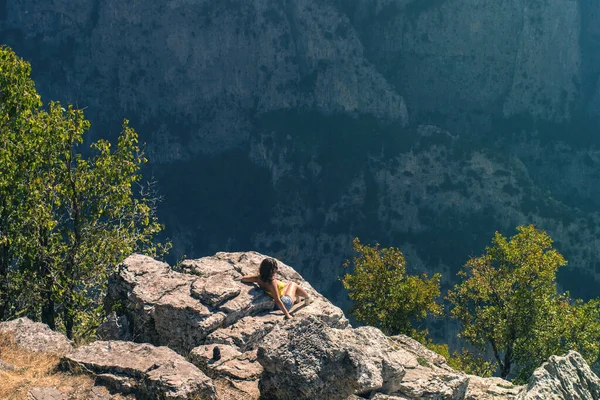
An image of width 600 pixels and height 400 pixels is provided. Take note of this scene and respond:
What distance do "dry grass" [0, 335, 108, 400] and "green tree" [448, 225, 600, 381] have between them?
2512cm

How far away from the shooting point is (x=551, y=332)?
3212 centimetres

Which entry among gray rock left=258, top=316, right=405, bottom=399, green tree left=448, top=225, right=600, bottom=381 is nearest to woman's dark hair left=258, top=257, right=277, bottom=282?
gray rock left=258, top=316, right=405, bottom=399

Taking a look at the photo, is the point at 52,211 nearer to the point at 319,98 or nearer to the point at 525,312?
the point at 525,312

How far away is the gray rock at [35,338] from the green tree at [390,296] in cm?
2582

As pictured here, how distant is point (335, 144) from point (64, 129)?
104 metres

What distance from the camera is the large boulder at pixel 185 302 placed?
49.9 feet

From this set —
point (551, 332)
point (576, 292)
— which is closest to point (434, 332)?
point (576, 292)

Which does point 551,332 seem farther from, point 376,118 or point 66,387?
point 376,118

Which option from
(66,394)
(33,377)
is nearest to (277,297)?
(66,394)

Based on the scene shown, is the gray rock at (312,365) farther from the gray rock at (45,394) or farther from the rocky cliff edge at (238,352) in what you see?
the gray rock at (45,394)

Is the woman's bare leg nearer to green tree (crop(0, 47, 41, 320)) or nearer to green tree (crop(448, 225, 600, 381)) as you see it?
green tree (crop(0, 47, 41, 320))

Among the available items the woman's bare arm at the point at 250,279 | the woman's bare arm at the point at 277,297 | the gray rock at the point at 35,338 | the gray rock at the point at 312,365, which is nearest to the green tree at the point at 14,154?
the gray rock at the point at 35,338

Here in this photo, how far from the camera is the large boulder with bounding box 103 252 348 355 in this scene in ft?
49.9

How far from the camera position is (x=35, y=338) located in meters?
14.0
